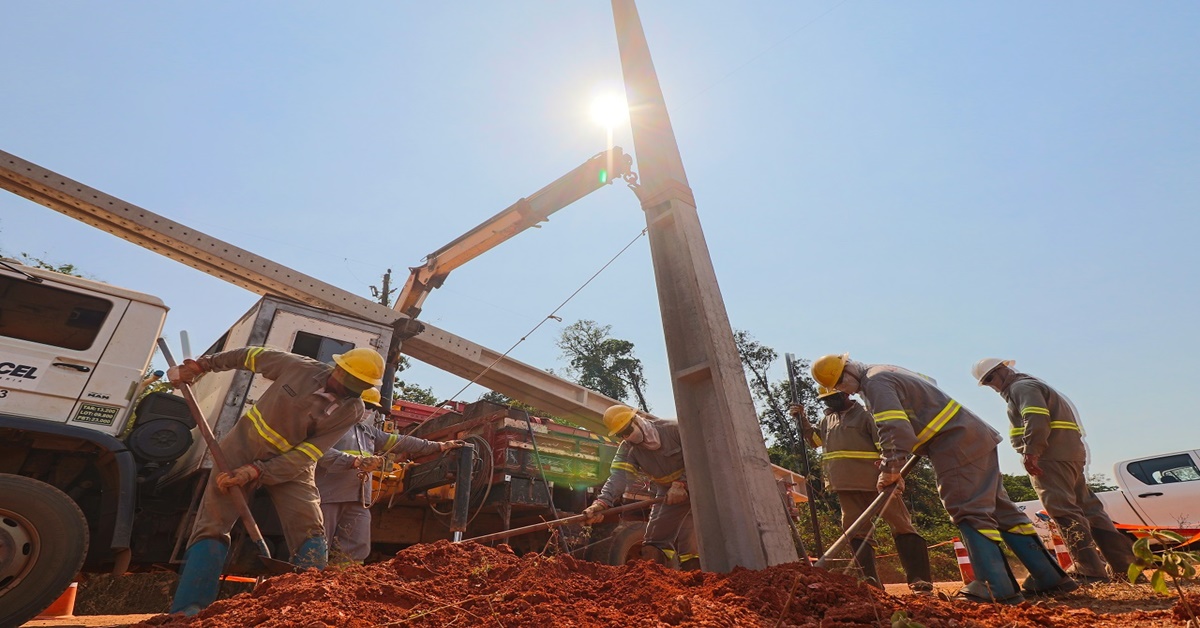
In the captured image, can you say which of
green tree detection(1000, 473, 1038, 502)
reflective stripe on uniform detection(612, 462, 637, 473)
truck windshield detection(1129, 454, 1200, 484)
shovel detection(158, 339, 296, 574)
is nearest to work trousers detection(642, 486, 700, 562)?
reflective stripe on uniform detection(612, 462, 637, 473)

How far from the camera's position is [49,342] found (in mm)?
4430

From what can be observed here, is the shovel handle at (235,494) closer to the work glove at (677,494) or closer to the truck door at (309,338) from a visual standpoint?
the truck door at (309,338)

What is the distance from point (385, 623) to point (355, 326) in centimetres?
472

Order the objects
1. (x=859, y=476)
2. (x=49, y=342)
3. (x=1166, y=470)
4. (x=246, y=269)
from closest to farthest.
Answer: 1. (x=49, y=342)
2. (x=859, y=476)
3. (x=246, y=269)
4. (x=1166, y=470)

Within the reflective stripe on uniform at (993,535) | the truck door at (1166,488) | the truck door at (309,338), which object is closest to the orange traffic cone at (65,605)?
the truck door at (309,338)

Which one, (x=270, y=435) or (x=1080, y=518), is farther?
(x=1080, y=518)

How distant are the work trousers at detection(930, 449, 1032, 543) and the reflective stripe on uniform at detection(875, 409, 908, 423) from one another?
0.51m

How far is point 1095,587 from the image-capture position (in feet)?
13.9

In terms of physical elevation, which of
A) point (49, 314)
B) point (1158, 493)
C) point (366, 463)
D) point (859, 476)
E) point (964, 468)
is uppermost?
point (49, 314)

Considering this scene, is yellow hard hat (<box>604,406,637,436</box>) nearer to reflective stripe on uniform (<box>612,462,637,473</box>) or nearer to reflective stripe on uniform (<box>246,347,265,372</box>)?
reflective stripe on uniform (<box>612,462,637,473</box>)

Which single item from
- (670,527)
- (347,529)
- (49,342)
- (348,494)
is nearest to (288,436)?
(348,494)

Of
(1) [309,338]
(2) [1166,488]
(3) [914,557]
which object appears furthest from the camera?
(2) [1166,488]

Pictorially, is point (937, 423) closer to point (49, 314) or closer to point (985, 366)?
point (985, 366)

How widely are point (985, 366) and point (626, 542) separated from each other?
366 cm
